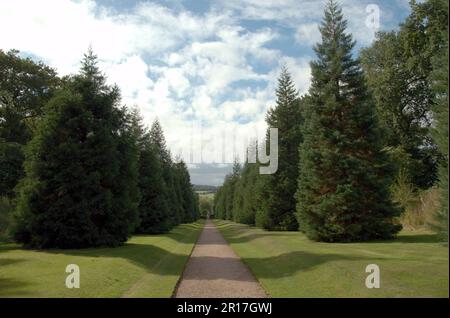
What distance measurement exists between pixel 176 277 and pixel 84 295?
12.8 ft

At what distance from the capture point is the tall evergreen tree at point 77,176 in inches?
821

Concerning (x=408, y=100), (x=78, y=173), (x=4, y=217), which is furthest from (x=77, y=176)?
(x=408, y=100)

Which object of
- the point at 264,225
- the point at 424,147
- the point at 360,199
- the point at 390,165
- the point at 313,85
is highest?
the point at 313,85

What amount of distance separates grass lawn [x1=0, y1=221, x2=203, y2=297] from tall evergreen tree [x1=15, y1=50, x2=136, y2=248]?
1401 mm

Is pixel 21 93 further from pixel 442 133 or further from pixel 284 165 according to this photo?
pixel 442 133

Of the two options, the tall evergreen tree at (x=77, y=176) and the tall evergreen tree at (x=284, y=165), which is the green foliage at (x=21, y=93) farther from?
the tall evergreen tree at (x=284, y=165)

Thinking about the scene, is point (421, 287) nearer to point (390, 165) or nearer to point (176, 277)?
point (176, 277)

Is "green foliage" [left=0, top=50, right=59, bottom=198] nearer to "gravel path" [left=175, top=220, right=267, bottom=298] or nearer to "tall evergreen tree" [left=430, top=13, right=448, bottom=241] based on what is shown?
"gravel path" [left=175, top=220, right=267, bottom=298]

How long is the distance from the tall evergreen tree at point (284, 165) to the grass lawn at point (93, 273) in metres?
19.0

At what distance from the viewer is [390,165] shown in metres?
24.8

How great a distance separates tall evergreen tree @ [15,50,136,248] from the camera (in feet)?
68.4

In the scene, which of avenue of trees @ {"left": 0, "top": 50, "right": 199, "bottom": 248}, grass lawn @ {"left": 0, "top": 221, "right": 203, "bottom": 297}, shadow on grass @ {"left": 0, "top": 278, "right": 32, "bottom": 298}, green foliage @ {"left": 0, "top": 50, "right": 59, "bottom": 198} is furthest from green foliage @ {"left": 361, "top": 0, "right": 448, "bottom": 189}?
shadow on grass @ {"left": 0, "top": 278, "right": 32, "bottom": 298}

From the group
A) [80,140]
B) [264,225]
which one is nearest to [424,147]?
[264,225]
